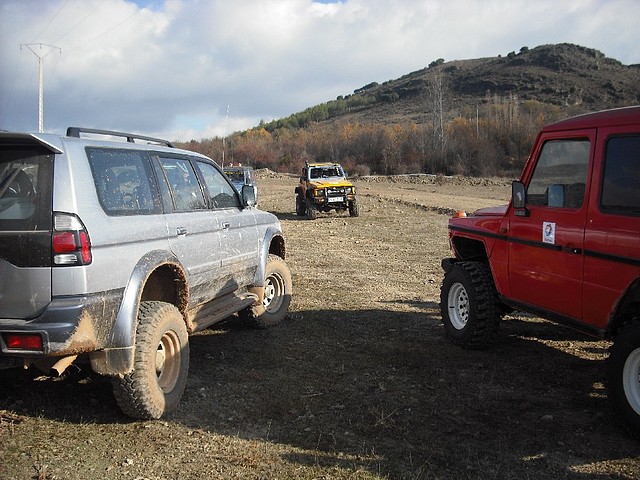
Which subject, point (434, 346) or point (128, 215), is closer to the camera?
point (128, 215)

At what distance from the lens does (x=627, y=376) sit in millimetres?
4227

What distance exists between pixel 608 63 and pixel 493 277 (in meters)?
110

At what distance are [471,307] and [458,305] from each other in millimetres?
428

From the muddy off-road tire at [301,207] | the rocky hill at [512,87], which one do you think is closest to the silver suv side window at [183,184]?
the muddy off-road tire at [301,207]

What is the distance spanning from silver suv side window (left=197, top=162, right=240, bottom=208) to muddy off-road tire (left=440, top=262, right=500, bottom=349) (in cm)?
252

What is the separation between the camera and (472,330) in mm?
6141

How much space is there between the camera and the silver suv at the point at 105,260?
3713 millimetres

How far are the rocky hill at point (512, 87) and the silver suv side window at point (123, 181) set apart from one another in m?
68.2

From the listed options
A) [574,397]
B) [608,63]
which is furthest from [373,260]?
[608,63]

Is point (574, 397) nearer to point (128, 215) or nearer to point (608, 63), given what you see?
point (128, 215)

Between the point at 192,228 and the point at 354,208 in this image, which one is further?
the point at 354,208

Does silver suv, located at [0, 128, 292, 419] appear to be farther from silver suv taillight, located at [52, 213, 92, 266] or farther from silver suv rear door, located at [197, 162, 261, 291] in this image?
silver suv rear door, located at [197, 162, 261, 291]

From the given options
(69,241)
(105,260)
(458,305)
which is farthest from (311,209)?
(69,241)

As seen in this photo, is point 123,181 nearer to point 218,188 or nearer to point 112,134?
point 112,134
